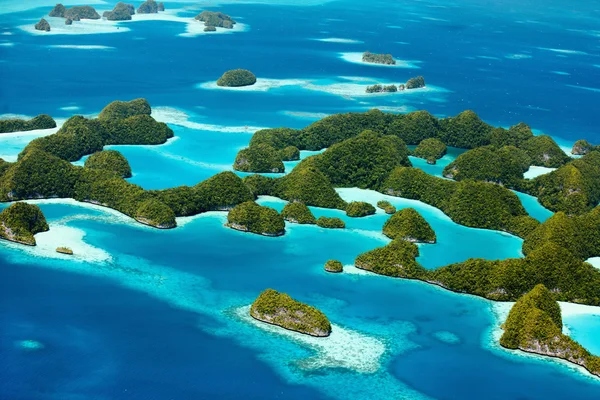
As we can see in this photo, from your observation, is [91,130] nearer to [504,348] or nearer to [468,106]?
[504,348]

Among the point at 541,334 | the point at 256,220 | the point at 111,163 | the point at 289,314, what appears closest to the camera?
the point at 541,334

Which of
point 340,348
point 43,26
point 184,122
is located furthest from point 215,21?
point 340,348

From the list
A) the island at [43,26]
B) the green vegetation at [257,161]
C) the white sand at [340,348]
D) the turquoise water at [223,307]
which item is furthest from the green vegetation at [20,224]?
the island at [43,26]

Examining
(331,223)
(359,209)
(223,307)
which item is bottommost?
(223,307)

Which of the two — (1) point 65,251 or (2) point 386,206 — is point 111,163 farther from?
A: (2) point 386,206

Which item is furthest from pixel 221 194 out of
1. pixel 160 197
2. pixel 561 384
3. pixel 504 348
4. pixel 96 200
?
pixel 561 384

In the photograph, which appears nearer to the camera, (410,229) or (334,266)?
(334,266)
